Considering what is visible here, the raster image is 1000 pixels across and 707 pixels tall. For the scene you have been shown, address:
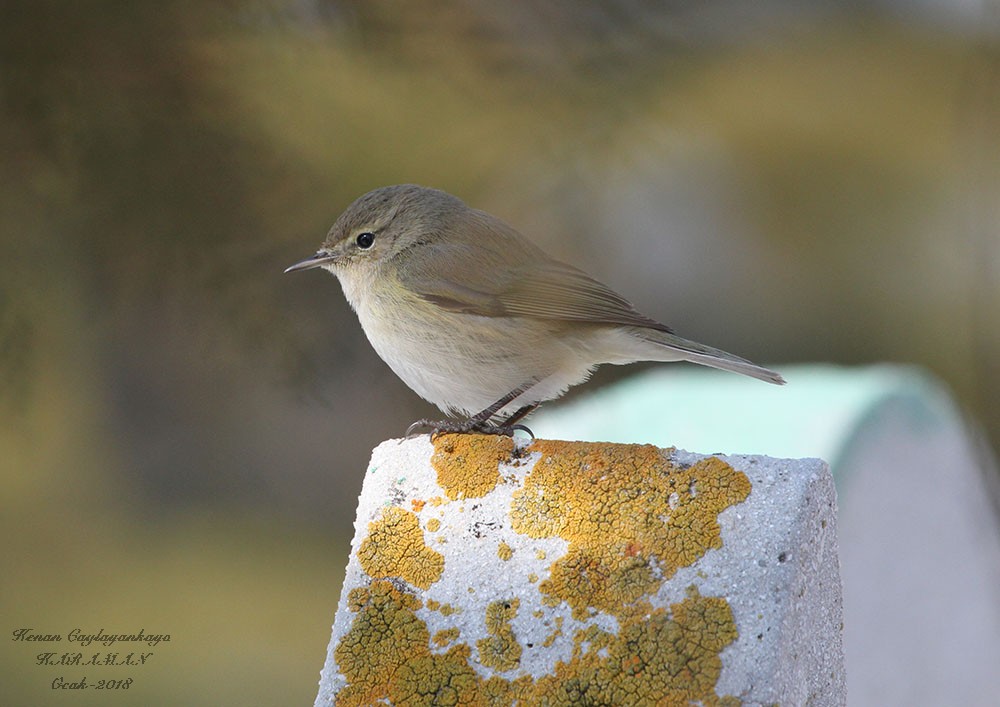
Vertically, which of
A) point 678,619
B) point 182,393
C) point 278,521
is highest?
point 182,393

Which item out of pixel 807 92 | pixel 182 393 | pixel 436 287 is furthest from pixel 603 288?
pixel 807 92

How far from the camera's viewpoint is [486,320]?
2.66 m

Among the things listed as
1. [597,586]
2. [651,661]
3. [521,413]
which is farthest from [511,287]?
[651,661]

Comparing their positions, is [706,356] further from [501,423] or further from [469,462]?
[469,462]

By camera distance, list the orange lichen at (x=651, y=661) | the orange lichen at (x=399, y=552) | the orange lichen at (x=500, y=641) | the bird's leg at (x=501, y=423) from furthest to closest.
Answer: the bird's leg at (x=501, y=423)
the orange lichen at (x=399, y=552)
the orange lichen at (x=500, y=641)
the orange lichen at (x=651, y=661)

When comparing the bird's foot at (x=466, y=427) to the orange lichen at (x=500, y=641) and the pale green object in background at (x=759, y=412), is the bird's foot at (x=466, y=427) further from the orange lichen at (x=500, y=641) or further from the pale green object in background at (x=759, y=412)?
the orange lichen at (x=500, y=641)

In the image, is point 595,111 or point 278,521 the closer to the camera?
point 595,111

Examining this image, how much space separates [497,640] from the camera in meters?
1.59

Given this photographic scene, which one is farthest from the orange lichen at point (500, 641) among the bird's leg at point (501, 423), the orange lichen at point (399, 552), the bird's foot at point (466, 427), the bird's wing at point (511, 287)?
the bird's wing at point (511, 287)

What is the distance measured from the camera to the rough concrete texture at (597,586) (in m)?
1.49

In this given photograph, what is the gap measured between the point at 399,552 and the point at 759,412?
186 centimetres

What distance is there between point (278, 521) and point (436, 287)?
17.9ft

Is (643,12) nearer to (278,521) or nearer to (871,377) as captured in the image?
(871,377)

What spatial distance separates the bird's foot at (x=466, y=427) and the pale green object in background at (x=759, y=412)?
44 cm
